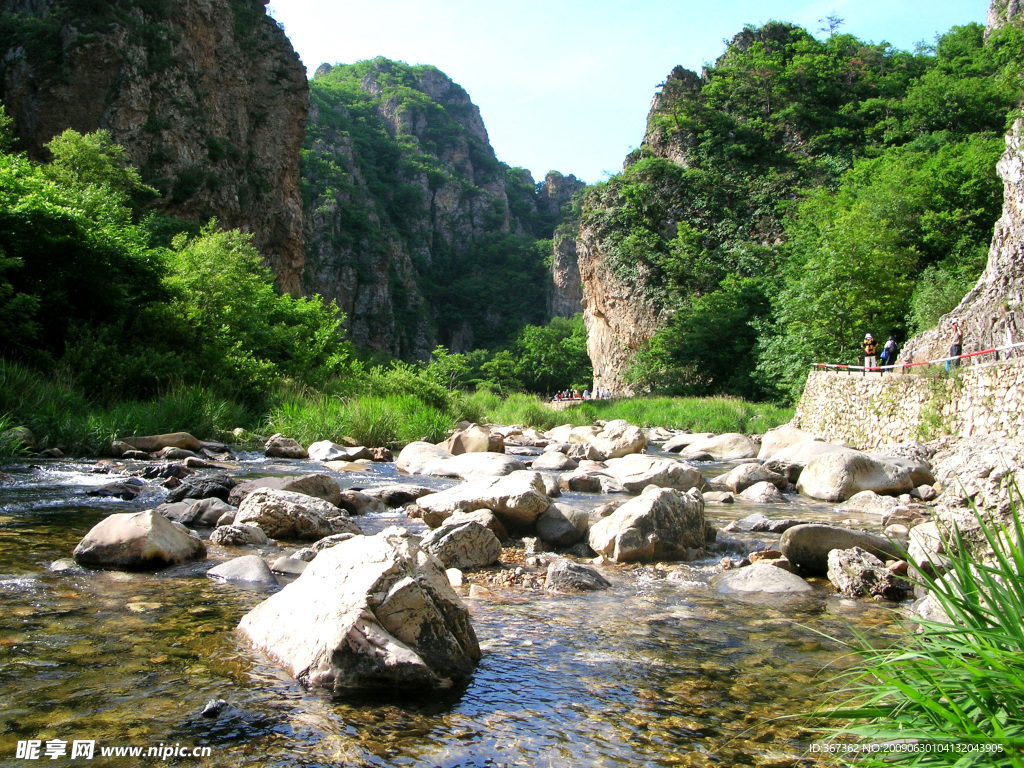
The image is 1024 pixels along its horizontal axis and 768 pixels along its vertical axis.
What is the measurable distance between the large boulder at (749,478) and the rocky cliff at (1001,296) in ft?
33.2

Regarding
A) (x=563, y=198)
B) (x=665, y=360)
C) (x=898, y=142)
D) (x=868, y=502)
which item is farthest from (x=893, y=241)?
(x=563, y=198)

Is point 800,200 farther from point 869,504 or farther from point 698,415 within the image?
point 869,504

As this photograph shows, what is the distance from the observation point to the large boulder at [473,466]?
1108 cm

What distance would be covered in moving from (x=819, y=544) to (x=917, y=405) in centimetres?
1109

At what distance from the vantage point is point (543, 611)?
4980 millimetres

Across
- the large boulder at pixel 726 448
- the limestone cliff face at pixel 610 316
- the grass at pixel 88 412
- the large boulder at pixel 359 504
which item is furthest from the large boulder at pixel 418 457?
the limestone cliff face at pixel 610 316

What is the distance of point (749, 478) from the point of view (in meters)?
11.8

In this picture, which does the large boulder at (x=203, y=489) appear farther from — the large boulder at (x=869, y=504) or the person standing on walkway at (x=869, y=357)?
the person standing on walkway at (x=869, y=357)

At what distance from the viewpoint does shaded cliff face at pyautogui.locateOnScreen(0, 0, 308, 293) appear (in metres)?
→ 32.4

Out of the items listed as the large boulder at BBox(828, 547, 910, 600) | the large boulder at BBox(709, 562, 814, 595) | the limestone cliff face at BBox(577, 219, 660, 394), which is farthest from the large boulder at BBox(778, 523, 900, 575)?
the limestone cliff face at BBox(577, 219, 660, 394)

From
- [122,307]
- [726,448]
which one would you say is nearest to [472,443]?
[726,448]

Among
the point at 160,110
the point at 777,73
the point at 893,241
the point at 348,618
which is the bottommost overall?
the point at 348,618

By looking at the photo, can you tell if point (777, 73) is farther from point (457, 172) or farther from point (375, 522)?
point (457, 172)

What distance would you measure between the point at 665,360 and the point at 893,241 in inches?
564
